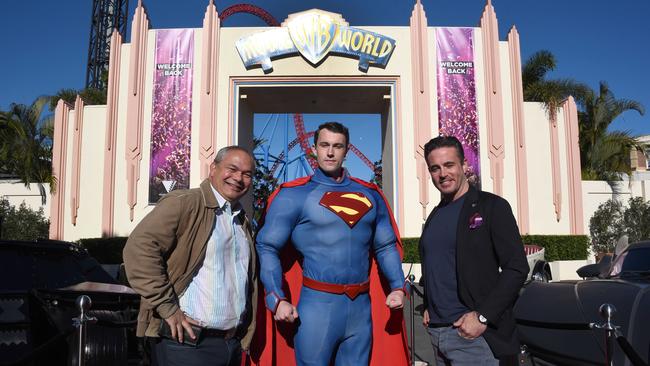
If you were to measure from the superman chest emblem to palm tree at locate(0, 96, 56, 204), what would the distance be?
18.8 meters

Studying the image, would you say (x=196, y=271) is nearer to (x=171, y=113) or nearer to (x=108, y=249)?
(x=108, y=249)

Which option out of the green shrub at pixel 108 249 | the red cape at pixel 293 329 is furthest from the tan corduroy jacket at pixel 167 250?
the green shrub at pixel 108 249

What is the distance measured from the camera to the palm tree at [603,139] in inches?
852

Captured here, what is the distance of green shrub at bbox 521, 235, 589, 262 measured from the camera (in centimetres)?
1752

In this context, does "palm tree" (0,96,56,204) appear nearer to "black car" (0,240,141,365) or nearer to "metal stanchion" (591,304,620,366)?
"black car" (0,240,141,365)

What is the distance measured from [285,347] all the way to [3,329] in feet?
6.60

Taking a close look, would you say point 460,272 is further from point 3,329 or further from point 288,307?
point 3,329

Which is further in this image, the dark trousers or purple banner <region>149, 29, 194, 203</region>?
purple banner <region>149, 29, 194, 203</region>

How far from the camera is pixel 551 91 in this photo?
20.1 m

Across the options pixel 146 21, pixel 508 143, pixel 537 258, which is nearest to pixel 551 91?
pixel 508 143

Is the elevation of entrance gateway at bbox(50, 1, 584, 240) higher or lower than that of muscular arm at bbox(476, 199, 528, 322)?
higher

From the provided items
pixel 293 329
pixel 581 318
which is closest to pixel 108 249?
pixel 293 329

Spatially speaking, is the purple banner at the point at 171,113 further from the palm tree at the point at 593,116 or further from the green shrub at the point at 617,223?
the green shrub at the point at 617,223

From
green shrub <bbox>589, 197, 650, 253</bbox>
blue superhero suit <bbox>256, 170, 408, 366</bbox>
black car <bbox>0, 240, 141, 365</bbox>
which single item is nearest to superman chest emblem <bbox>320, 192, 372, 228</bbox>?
blue superhero suit <bbox>256, 170, 408, 366</bbox>
